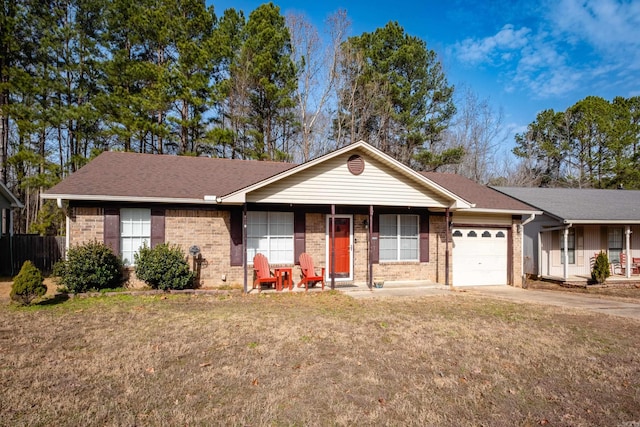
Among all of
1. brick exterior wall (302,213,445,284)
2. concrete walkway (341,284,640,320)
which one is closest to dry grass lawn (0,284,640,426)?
concrete walkway (341,284,640,320)

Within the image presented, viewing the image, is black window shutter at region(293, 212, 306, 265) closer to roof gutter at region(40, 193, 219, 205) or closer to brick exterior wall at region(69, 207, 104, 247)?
roof gutter at region(40, 193, 219, 205)

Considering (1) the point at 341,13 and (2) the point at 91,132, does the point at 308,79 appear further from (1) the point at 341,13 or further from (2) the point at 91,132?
(2) the point at 91,132

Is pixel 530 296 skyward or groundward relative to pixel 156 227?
groundward

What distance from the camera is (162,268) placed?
963cm

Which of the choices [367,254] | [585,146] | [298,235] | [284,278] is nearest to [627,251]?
[367,254]

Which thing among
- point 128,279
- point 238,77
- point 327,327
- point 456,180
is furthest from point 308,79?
point 327,327

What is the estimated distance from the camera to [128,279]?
395 inches

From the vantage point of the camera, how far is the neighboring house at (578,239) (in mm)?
13883

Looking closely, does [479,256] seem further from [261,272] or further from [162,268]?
[162,268]

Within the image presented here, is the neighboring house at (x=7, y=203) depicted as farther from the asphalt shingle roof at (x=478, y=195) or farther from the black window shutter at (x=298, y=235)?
the asphalt shingle roof at (x=478, y=195)

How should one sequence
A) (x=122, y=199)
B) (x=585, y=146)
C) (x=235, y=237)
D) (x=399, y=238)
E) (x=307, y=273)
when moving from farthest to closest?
(x=585, y=146) < (x=399, y=238) < (x=235, y=237) < (x=307, y=273) < (x=122, y=199)

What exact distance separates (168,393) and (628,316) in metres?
9.49

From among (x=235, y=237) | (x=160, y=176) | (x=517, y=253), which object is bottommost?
(x=517, y=253)

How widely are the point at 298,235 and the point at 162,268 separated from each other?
3.92 meters
